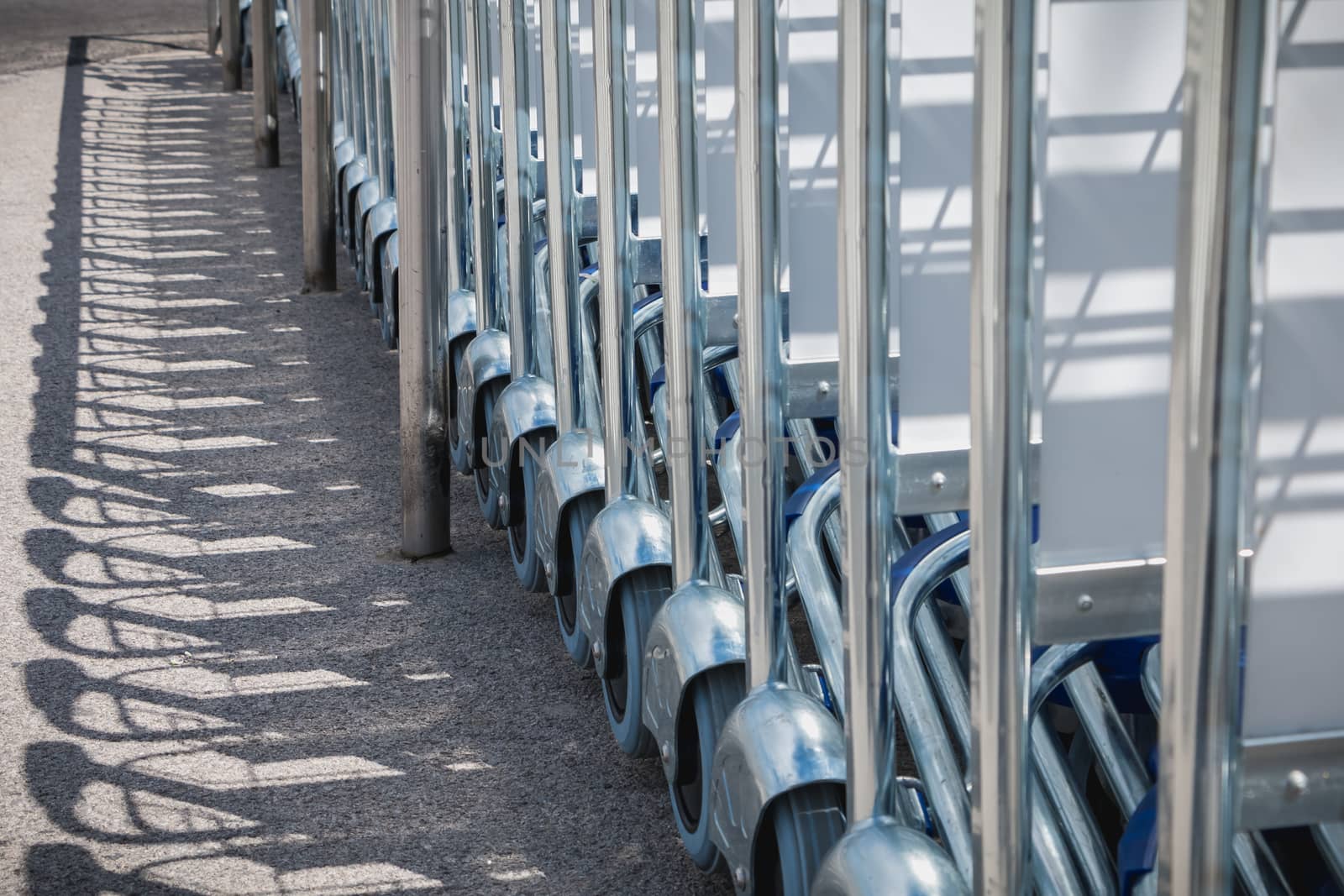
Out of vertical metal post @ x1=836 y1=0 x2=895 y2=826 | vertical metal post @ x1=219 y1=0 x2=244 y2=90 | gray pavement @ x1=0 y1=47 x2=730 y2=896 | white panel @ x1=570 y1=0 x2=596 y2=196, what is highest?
vertical metal post @ x1=219 y1=0 x2=244 y2=90

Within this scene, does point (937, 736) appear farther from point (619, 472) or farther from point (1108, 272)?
point (619, 472)

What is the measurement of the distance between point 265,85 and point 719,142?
4.00 meters

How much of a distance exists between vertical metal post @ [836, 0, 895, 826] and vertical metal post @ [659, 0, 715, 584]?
0.41 m

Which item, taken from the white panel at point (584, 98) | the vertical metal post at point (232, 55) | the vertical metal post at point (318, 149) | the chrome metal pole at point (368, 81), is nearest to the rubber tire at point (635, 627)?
the white panel at point (584, 98)

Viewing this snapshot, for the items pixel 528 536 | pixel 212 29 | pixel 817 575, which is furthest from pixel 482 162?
pixel 212 29

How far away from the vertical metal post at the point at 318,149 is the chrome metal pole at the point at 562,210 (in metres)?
1.97

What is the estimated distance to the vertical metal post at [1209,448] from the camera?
864 mm

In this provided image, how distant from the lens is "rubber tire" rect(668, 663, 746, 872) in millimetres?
1736

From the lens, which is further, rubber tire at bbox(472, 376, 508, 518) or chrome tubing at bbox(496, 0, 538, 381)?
rubber tire at bbox(472, 376, 508, 518)

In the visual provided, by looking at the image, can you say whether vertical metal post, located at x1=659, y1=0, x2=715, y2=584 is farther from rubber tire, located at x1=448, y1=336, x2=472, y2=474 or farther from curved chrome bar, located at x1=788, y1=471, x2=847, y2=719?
rubber tire, located at x1=448, y1=336, x2=472, y2=474

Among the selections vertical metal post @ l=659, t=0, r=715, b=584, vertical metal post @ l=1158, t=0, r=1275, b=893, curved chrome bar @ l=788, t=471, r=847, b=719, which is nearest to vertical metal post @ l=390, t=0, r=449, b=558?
vertical metal post @ l=659, t=0, r=715, b=584

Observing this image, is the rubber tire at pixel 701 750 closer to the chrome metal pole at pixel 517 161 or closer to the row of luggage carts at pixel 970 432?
the row of luggage carts at pixel 970 432

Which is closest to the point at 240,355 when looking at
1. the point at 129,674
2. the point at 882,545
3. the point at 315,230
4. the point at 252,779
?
the point at 315,230

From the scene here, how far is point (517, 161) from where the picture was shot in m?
2.40
